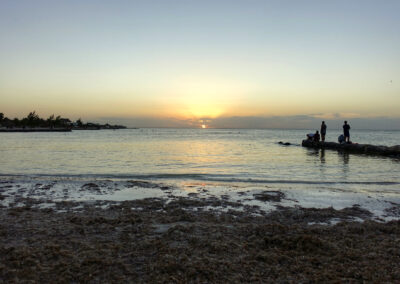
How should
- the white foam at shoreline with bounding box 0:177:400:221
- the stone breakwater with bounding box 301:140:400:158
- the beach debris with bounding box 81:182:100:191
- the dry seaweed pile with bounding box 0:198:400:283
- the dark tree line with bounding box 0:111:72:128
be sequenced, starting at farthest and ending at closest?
the dark tree line with bounding box 0:111:72:128, the stone breakwater with bounding box 301:140:400:158, the beach debris with bounding box 81:182:100:191, the white foam at shoreline with bounding box 0:177:400:221, the dry seaweed pile with bounding box 0:198:400:283

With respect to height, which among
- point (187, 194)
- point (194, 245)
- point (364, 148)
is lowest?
point (187, 194)

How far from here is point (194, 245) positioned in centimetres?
529

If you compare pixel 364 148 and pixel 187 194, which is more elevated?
pixel 364 148

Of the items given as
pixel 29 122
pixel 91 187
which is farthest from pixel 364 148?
pixel 29 122

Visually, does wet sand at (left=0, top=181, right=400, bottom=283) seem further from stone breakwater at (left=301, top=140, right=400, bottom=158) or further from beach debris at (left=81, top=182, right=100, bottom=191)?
stone breakwater at (left=301, top=140, right=400, bottom=158)

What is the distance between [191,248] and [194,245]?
160 mm

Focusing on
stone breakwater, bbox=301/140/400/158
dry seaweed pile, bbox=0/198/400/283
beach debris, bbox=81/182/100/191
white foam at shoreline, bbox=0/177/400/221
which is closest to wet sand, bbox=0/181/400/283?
dry seaweed pile, bbox=0/198/400/283

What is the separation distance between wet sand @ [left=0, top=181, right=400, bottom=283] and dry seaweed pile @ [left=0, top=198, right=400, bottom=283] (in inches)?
0.6

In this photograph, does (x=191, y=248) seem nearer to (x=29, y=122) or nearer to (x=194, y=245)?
(x=194, y=245)

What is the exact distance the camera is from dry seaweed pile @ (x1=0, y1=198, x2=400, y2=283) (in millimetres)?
4137

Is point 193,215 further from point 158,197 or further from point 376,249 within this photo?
point 376,249

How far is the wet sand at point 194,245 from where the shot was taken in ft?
13.6

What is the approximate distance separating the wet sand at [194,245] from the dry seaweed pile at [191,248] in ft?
0.05

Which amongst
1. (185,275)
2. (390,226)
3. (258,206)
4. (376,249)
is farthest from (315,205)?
(185,275)
